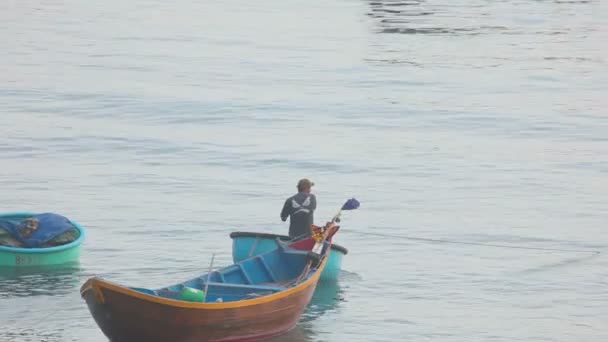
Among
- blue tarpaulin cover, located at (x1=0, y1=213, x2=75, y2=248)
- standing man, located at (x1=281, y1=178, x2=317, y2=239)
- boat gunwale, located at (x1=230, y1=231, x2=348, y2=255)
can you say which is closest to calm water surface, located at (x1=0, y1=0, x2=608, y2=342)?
blue tarpaulin cover, located at (x1=0, y1=213, x2=75, y2=248)

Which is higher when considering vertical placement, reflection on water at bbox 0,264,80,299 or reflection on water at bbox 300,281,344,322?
reflection on water at bbox 0,264,80,299

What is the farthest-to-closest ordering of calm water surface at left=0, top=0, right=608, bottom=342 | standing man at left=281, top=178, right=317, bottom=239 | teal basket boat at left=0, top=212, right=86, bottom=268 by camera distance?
calm water surface at left=0, top=0, right=608, bottom=342 < teal basket boat at left=0, top=212, right=86, bottom=268 < standing man at left=281, top=178, right=317, bottom=239

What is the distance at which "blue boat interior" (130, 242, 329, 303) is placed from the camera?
23125 mm

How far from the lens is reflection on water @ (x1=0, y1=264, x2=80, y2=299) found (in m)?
26.2

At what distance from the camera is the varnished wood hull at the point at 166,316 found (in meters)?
21.2

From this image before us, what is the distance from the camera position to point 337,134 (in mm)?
49031

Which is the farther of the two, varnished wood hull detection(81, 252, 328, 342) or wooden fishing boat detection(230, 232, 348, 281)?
wooden fishing boat detection(230, 232, 348, 281)

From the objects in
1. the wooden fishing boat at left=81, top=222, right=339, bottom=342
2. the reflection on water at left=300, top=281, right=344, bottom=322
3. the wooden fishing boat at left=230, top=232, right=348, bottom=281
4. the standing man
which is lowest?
the reflection on water at left=300, top=281, right=344, bottom=322

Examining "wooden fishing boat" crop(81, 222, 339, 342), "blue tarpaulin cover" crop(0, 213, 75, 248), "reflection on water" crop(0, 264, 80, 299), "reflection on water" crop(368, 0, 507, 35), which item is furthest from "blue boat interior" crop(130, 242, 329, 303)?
"reflection on water" crop(368, 0, 507, 35)

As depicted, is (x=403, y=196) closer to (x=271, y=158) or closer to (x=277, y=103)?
(x=271, y=158)

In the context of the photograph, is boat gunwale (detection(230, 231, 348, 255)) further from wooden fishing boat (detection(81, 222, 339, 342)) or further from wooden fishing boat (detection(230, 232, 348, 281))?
wooden fishing boat (detection(81, 222, 339, 342))

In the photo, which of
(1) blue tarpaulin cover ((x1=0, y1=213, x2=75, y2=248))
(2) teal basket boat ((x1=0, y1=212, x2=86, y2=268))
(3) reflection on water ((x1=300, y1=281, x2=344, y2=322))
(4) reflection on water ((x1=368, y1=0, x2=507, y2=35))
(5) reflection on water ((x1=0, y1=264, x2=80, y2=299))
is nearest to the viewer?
(3) reflection on water ((x1=300, y1=281, x2=344, y2=322))

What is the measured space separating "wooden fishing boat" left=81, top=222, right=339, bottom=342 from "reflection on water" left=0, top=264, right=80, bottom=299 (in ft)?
13.7

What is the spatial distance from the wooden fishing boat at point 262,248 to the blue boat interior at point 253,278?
43.5 inches
